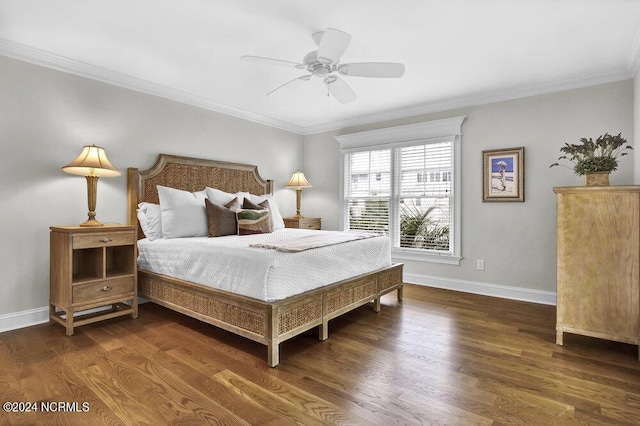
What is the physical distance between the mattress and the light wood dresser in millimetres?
1612

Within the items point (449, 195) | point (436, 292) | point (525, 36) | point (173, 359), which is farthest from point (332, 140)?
point (173, 359)

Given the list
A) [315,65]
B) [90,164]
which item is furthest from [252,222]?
[315,65]

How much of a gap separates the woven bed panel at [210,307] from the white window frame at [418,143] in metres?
2.94

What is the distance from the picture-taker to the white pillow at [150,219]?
11.7ft

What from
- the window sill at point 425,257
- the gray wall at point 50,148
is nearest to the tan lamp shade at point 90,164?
the gray wall at point 50,148

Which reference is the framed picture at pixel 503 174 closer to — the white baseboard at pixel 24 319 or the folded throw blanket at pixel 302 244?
the folded throw blanket at pixel 302 244

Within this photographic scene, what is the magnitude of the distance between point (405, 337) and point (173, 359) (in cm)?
179

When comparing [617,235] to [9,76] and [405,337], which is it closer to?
[405,337]

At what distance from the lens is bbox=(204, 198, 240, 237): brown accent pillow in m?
3.60

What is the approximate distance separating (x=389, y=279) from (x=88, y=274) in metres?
2.97

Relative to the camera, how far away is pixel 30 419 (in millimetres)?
1711

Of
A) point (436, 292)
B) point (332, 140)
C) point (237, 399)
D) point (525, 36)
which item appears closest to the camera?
point (237, 399)

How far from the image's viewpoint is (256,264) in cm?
240

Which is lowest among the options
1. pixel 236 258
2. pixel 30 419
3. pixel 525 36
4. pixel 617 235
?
pixel 30 419
